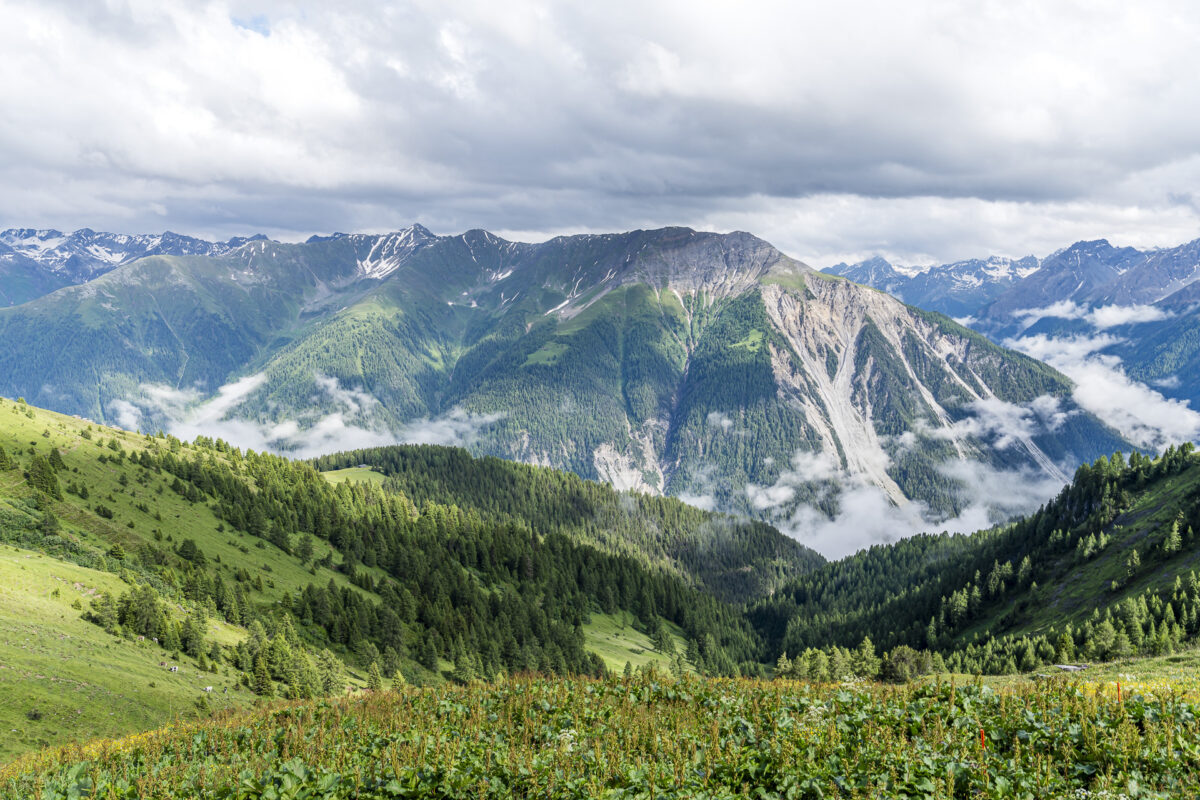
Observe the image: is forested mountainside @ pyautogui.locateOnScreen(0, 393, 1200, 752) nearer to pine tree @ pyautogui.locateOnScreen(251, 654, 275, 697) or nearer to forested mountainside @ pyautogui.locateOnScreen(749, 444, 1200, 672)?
pine tree @ pyautogui.locateOnScreen(251, 654, 275, 697)

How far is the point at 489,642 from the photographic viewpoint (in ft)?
374

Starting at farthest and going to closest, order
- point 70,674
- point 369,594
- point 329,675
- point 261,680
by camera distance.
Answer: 1. point 369,594
2. point 329,675
3. point 261,680
4. point 70,674

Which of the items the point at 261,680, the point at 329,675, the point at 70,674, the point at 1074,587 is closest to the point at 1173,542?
the point at 1074,587

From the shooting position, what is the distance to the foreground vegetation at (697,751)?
1416cm

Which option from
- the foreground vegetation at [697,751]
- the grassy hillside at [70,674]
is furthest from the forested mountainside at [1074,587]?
the grassy hillside at [70,674]

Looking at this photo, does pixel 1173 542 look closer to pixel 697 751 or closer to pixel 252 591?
pixel 697 751

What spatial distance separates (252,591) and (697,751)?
105531 mm

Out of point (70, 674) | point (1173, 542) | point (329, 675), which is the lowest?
point (329, 675)

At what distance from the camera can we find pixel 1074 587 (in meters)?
124

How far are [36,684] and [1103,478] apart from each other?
21001 cm

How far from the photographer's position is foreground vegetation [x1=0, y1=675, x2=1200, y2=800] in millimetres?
14164

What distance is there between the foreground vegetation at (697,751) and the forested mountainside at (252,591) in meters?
33.9

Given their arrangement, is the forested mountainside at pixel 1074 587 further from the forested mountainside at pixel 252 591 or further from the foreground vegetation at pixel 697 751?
the foreground vegetation at pixel 697 751

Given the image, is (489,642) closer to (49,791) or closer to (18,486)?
(18,486)
